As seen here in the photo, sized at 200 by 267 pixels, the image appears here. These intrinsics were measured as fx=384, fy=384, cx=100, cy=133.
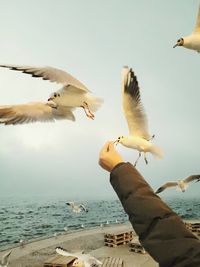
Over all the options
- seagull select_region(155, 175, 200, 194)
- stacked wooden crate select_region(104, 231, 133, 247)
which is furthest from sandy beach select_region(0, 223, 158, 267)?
seagull select_region(155, 175, 200, 194)

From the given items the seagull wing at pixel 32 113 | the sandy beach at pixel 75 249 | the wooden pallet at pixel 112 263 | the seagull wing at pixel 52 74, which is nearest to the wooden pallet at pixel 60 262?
the wooden pallet at pixel 112 263

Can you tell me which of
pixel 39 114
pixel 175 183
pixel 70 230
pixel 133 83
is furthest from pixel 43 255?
pixel 133 83

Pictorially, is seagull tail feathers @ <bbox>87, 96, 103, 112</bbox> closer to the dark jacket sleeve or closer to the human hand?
the human hand

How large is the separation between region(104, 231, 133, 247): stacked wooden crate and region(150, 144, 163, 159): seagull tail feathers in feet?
25.2

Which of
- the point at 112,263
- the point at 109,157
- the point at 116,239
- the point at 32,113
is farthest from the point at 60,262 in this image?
the point at 109,157

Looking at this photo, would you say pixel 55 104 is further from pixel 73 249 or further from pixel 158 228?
pixel 73 249

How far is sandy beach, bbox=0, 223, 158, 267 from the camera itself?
7516mm

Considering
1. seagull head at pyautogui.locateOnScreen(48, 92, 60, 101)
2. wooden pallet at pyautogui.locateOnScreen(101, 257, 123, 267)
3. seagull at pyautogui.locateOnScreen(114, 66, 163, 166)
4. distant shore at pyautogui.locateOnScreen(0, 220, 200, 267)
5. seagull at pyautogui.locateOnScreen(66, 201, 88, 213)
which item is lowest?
distant shore at pyautogui.locateOnScreen(0, 220, 200, 267)

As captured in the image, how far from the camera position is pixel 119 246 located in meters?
9.06

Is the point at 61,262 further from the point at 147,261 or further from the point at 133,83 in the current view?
the point at 133,83

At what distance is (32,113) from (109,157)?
115 centimetres

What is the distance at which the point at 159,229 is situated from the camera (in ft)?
2.63

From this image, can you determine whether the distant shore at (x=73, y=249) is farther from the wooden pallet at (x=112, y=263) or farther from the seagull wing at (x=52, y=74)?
the seagull wing at (x=52, y=74)

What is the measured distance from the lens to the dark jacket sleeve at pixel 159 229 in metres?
0.79
